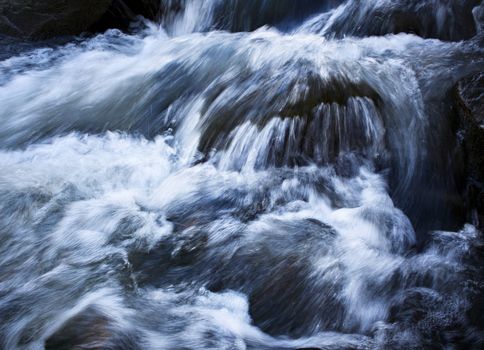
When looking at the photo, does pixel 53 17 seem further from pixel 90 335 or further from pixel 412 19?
pixel 90 335

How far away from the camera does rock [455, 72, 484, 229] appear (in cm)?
414

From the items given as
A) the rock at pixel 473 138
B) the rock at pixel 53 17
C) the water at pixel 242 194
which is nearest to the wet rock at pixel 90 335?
the water at pixel 242 194

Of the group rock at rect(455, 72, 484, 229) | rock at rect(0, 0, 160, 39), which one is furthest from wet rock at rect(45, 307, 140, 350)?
rock at rect(0, 0, 160, 39)

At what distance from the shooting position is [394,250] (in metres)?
3.98

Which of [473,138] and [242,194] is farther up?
[473,138]

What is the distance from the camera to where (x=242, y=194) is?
174 inches

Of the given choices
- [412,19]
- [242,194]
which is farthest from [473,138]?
[412,19]

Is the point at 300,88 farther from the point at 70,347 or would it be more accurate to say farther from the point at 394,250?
the point at 70,347

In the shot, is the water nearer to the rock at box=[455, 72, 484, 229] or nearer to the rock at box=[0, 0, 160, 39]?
the rock at box=[455, 72, 484, 229]

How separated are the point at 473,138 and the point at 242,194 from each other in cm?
182

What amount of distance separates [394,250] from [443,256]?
338 mm

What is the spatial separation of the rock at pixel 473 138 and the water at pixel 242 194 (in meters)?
0.11

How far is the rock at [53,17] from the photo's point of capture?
20.6ft

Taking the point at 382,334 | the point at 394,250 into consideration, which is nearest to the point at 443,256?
the point at 394,250
